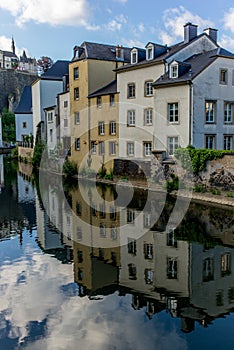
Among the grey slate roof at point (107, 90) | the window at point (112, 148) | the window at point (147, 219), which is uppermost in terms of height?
the grey slate roof at point (107, 90)

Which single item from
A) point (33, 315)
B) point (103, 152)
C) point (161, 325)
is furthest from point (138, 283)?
point (103, 152)

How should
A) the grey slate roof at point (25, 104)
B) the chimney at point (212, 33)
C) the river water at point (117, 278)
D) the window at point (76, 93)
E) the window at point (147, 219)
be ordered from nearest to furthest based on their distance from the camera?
the river water at point (117, 278), the window at point (147, 219), the chimney at point (212, 33), the window at point (76, 93), the grey slate roof at point (25, 104)

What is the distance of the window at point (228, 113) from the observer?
2590 cm

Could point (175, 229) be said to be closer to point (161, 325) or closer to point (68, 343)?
point (161, 325)

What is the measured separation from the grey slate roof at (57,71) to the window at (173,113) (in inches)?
1013

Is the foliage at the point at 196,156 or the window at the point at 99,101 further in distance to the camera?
the window at the point at 99,101

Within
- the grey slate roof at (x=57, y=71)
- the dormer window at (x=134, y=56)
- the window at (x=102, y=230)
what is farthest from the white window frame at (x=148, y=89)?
the grey slate roof at (x=57, y=71)

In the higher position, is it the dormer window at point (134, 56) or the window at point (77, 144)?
the dormer window at point (134, 56)

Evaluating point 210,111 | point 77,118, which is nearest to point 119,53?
point 77,118

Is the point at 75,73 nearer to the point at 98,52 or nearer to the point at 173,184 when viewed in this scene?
the point at 98,52

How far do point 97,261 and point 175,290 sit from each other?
3429 mm

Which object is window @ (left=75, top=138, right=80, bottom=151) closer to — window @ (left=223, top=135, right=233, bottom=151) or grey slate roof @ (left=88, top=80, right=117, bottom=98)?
grey slate roof @ (left=88, top=80, right=117, bottom=98)

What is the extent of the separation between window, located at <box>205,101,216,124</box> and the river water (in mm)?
7543

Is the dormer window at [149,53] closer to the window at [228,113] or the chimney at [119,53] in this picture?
the chimney at [119,53]
